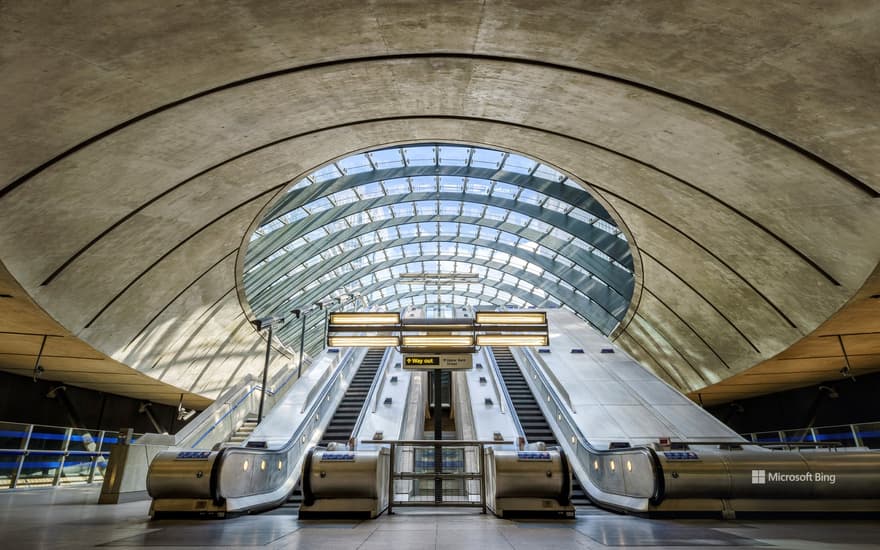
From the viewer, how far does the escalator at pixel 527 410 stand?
1057 cm

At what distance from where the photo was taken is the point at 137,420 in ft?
89.6

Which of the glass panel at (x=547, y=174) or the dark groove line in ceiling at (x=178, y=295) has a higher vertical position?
the glass panel at (x=547, y=174)

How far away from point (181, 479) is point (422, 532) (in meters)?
4.29

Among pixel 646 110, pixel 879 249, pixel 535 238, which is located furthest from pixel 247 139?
pixel 535 238

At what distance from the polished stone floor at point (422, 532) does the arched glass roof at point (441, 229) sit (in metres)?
12.0

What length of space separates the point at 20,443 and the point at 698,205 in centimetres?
1973

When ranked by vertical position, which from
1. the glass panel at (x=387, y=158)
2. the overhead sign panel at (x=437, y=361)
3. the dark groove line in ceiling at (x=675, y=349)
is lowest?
the overhead sign panel at (x=437, y=361)

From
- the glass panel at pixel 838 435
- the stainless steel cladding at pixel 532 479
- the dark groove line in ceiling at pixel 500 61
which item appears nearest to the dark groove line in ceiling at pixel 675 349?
the glass panel at pixel 838 435

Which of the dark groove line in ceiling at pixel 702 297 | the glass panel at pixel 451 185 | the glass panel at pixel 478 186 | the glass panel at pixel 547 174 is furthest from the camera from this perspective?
the glass panel at pixel 451 185

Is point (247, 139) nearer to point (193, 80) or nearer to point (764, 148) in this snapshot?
point (193, 80)

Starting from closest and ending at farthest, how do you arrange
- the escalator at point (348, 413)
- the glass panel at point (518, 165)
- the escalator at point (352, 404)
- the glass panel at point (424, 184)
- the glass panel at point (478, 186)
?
the escalator at point (348, 413) < the escalator at point (352, 404) < the glass panel at point (518, 165) < the glass panel at point (478, 186) < the glass panel at point (424, 184)

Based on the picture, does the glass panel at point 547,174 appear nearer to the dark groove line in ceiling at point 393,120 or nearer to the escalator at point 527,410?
the escalator at point 527,410

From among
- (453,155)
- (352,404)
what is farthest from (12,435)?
(453,155)

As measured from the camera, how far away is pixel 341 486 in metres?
7.99
